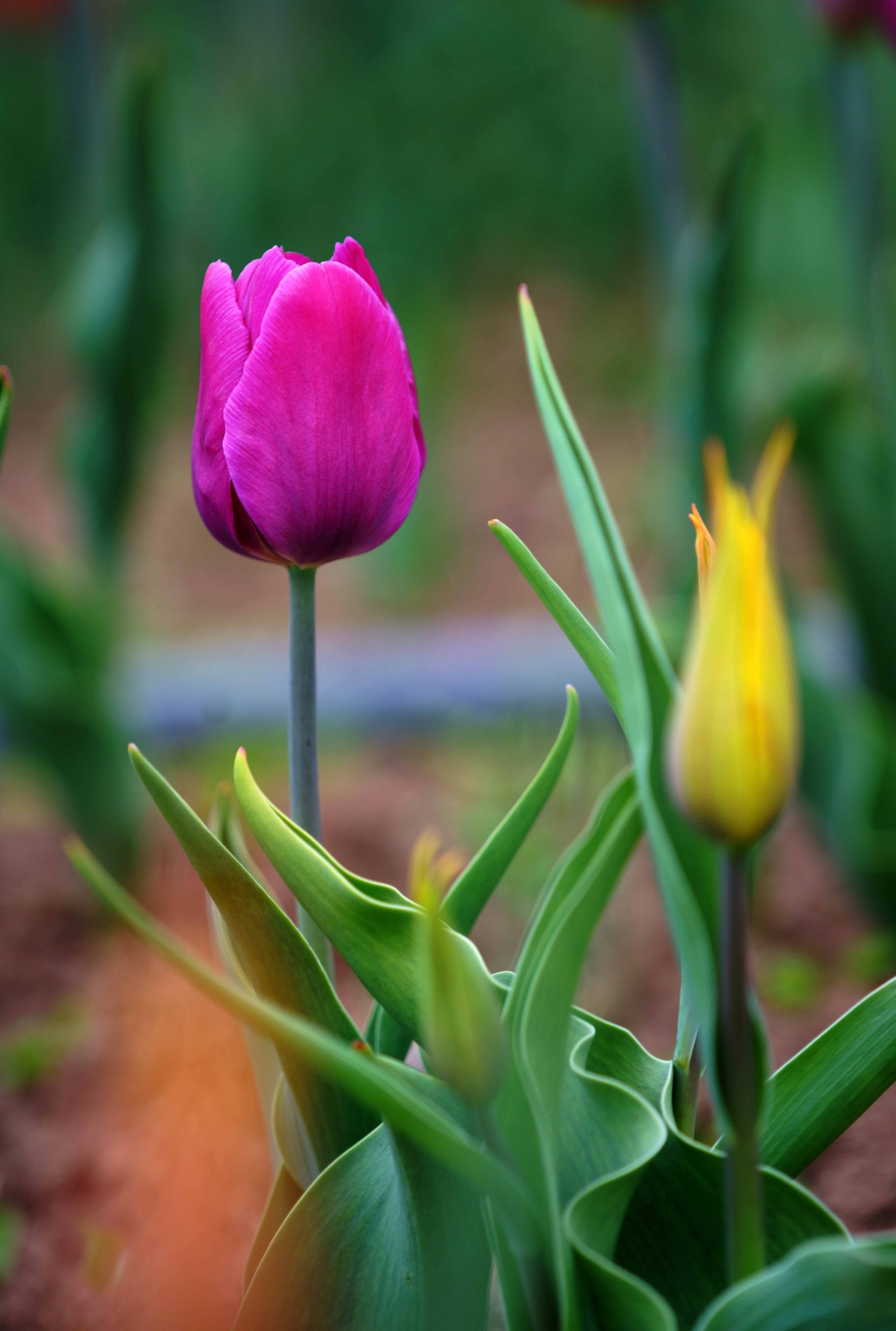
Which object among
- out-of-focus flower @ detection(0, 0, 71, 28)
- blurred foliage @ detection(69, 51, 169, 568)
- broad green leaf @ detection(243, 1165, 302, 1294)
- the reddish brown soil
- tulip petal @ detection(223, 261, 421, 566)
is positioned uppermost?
out-of-focus flower @ detection(0, 0, 71, 28)

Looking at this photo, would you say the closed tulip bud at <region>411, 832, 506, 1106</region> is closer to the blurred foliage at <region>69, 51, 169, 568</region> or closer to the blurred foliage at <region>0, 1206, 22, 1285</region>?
the blurred foliage at <region>0, 1206, 22, 1285</region>

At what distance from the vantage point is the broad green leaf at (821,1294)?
0.25 m

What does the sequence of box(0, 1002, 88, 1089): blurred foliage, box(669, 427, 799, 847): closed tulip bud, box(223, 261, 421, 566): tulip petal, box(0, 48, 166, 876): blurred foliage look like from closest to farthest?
box(669, 427, 799, 847): closed tulip bud
box(223, 261, 421, 566): tulip petal
box(0, 1002, 88, 1089): blurred foliage
box(0, 48, 166, 876): blurred foliage

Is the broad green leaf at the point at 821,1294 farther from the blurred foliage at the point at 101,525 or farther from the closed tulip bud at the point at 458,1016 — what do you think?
the blurred foliage at the point at 101,525

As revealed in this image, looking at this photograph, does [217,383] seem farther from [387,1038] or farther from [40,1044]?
[40,1044]

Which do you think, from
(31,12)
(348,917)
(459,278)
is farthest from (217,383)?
(459,278)

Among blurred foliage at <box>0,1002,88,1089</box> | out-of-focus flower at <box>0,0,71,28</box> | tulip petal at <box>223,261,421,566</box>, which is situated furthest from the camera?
out-of-focus flower at <box>0,0,71,28</box>

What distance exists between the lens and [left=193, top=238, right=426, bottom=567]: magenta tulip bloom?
334 mm

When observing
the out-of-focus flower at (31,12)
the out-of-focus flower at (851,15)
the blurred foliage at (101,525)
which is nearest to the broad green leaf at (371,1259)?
the blurred foliage at (101,525)

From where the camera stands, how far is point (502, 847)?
1.24 ft

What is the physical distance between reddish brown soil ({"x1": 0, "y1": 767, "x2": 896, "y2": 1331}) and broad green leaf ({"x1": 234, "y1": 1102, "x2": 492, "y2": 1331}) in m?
0.19

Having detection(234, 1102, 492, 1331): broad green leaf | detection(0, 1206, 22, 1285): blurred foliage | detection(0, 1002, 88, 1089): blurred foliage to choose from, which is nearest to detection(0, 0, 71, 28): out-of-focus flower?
detection(0, 1002, 88, 1089): blurred foliage

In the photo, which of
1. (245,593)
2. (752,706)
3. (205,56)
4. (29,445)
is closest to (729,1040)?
(752,706)

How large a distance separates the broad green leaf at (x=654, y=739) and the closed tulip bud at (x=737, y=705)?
3 cm
